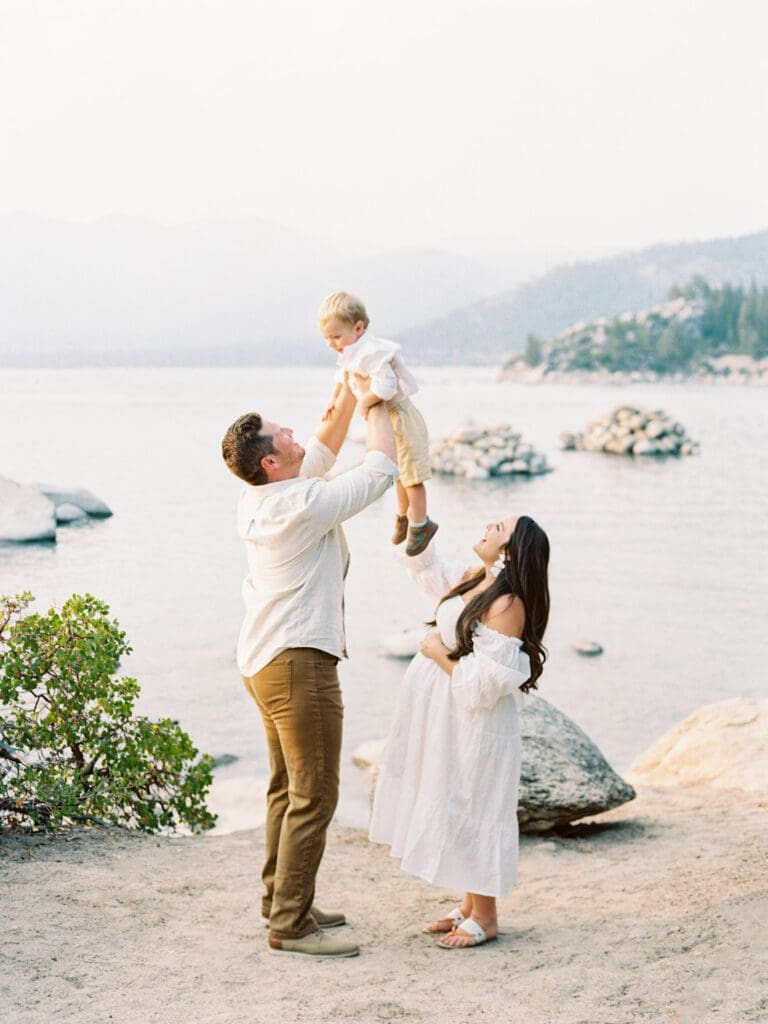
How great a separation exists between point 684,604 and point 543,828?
1465 cm

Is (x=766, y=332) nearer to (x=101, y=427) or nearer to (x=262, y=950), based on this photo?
(x=101, y=427)

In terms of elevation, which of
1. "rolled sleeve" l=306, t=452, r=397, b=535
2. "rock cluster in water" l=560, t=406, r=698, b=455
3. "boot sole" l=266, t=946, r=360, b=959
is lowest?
"boot sole" l=266, t=946, r=360, b=959

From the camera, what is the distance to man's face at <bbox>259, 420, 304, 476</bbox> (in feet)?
13.5

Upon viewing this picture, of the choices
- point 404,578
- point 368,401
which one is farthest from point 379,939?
point 404,578

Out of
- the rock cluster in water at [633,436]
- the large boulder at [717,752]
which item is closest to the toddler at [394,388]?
the large boulder at [717,752]

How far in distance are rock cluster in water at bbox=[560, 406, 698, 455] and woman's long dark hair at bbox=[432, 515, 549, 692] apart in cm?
5410

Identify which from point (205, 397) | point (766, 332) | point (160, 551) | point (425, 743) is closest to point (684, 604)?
point (160, 551)

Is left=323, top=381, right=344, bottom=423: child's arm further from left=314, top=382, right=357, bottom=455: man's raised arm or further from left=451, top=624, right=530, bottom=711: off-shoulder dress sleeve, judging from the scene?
left=451, top=624, right=530, bottom=711: off-shoulder dress sleeve

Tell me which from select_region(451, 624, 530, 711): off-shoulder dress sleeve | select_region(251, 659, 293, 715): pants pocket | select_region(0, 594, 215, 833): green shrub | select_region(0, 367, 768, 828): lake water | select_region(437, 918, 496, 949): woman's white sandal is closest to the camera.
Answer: select_region(251, 659, 293, 715): pants pocket

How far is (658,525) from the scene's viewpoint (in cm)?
3188

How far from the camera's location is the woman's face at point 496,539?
14.4 ft

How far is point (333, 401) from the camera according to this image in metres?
4.83

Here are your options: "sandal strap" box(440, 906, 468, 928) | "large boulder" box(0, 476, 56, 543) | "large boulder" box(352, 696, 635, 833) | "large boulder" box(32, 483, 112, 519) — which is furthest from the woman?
"large boulder" box(32, 483, 112, 519)

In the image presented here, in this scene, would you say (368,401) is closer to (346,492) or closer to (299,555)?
(346,492)
